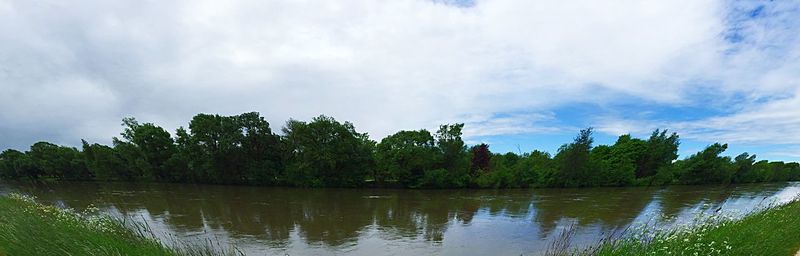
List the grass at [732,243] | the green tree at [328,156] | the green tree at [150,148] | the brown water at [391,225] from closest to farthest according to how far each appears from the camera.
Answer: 1. the grass at [732,243]
2. the brown water at [391,225]
3. the green tree at [328,156]
4. the green tree at [150,148]

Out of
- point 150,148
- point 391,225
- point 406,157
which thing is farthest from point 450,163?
point 150,148

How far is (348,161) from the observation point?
47.6 meters

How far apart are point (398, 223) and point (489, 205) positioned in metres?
11.1

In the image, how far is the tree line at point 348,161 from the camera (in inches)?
1881

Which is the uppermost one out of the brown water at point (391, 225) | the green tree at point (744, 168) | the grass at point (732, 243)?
the green tree at point (744, 168)

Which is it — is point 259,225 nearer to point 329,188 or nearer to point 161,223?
point 161,223

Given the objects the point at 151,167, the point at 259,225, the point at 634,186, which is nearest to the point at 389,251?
the point at 259,225

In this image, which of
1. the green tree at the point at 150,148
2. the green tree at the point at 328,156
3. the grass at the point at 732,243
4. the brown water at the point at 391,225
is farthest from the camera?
the green tree at the point at 150,148

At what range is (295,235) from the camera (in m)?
16.4

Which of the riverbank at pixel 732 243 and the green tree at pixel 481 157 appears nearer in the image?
the riverbank at pixel 732 243

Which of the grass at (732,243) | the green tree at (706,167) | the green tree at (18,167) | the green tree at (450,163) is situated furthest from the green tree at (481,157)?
the green tree at (18,167)

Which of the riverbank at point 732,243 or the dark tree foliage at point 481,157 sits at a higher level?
the dark tree foliage at point 481,157

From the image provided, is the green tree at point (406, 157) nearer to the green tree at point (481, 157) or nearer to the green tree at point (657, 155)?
the green tree at point (481, 157)

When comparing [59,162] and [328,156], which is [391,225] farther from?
[59,162]
